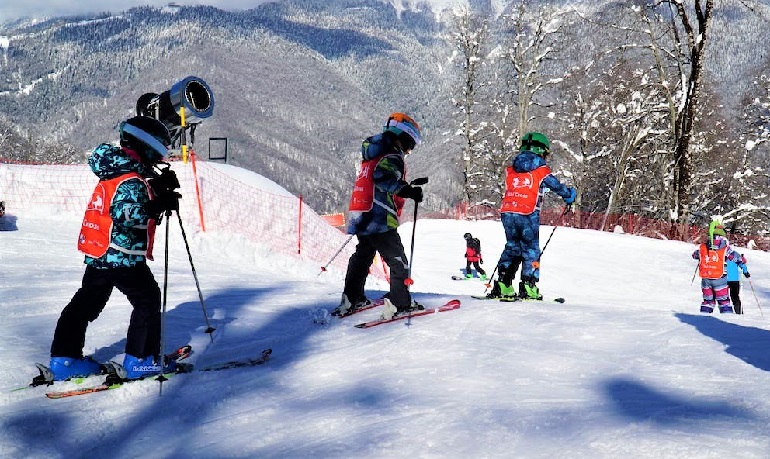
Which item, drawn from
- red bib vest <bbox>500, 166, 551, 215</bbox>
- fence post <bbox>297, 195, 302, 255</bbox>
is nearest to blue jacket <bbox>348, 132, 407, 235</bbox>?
red bib vest <bbox>500, 166, 551, 215</bbox>

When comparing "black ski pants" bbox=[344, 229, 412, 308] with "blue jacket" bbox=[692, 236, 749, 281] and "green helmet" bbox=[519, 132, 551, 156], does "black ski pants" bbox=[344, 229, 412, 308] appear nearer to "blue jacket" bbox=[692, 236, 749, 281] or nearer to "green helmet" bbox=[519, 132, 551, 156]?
"green helmet" bbox=[519, 132, 551, 156]

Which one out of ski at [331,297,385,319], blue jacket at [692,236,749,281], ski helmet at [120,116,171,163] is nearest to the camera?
ski helmet at [120,116,171,163]

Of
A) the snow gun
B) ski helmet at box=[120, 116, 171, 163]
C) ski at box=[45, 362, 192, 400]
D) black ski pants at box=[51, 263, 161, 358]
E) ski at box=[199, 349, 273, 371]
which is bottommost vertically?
ski at box=[45, 362, 192, 400]

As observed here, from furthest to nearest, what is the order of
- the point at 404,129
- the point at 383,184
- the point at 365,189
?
1. the point at 365,189
2. the point at 404,129
3. the point at 383,184

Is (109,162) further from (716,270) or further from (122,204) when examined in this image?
(716,270)

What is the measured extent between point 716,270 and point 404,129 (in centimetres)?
689

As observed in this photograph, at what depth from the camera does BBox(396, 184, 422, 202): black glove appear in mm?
4906

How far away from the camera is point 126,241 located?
3979mm

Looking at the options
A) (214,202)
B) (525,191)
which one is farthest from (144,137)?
(214,202)

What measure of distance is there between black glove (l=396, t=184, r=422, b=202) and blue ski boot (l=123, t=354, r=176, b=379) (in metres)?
2.23

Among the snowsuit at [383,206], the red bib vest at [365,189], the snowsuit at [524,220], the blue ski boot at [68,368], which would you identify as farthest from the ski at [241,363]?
the snowsuit at [524,220]

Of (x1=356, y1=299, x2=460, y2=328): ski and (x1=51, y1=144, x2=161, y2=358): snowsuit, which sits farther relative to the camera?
(x1=356, y1=299, x2=460, y2=328): ski

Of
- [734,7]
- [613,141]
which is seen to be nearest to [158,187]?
[734,7]

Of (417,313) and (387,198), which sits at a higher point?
(387,198)
